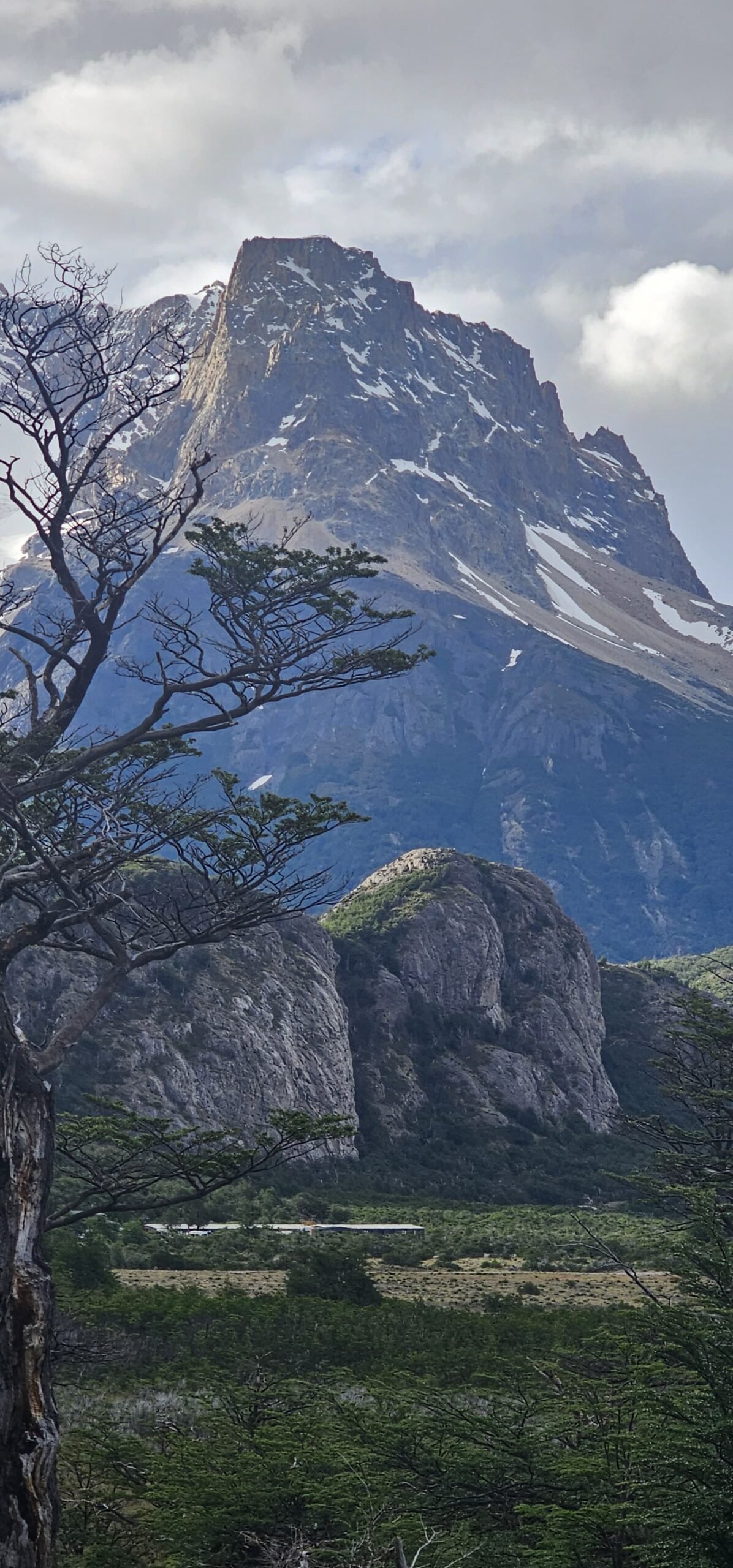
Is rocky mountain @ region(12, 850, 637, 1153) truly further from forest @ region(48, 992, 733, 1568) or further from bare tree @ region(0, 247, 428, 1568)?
bare tree @ region(0, 247, 428, 1568)

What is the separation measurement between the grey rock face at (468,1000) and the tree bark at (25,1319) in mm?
68410

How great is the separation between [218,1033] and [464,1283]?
34.6 metres

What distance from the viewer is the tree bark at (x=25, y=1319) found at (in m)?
12.0

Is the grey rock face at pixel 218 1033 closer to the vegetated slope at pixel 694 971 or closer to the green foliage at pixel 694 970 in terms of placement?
the vegetated slope at pixel 694 971

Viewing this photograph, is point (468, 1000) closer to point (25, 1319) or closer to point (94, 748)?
point (94, 748)

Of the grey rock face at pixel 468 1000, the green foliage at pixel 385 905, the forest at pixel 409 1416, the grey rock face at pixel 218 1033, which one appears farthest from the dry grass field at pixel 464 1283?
the green foliage at pixel 385 905

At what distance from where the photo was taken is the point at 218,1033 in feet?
234

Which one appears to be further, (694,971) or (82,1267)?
(694,971)

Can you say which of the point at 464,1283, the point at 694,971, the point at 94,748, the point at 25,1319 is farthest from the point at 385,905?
the point at 25,1319

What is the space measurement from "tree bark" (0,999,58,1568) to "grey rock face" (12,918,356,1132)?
45580 millimetres

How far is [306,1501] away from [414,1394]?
2514mm

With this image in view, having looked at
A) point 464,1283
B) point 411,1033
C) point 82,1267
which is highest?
point 82,1267

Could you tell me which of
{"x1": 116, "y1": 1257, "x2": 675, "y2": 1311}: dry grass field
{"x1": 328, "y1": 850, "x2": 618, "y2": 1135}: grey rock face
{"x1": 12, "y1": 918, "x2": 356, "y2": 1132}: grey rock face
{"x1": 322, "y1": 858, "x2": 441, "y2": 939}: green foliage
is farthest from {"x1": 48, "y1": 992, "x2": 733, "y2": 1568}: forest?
{"x1": 322, "y1": 858, "x2": 441, "y2": 939}: green foliage

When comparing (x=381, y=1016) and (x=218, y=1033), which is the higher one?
(x=218, y=1033)
